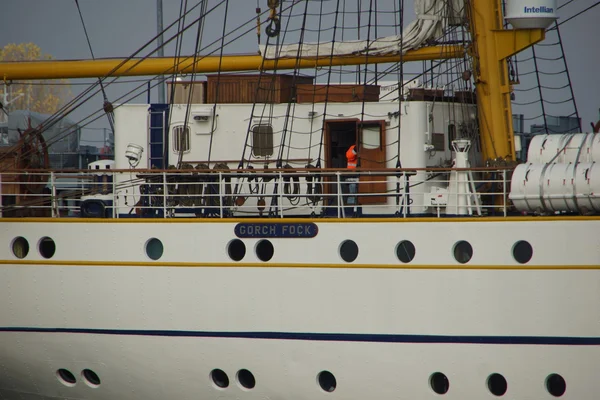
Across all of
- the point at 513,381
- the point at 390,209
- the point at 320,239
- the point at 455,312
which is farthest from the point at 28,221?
the point at 513,381

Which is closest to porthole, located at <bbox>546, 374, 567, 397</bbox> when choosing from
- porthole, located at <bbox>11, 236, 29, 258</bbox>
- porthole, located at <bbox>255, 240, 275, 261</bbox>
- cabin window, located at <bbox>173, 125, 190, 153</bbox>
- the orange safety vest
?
porthole, located at <bbox>255, 240, 275, 261</bbox>

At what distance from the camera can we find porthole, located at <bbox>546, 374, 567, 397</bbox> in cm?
1206

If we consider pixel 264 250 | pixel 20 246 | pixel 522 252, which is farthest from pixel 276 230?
pixel 20 246

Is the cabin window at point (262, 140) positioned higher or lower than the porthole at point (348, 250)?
higher

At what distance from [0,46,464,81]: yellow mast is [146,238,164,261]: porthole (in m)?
4.50

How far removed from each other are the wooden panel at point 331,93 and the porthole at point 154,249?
3.67m

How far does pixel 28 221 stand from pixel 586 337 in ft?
28.0

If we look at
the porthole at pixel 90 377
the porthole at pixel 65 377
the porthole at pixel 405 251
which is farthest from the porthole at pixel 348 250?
the porthole at pixel 65 377

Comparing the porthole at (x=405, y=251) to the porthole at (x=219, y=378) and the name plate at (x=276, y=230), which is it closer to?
the name plate at (x=276, y=230)

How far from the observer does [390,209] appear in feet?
48.9

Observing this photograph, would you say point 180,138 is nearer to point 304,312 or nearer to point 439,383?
point 304,312

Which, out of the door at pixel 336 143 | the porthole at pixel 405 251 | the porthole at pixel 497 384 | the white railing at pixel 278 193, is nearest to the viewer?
the porthole at pixel 497 384

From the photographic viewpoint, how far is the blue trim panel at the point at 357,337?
11938mm

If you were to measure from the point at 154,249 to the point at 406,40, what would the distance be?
5.92 metres
